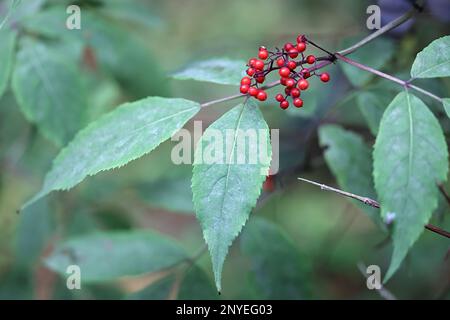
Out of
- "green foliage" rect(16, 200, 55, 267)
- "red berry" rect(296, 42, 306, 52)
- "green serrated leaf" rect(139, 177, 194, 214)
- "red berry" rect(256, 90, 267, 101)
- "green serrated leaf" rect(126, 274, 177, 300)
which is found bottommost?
"green serrated leaf" rect(126, 274, 177, 300)

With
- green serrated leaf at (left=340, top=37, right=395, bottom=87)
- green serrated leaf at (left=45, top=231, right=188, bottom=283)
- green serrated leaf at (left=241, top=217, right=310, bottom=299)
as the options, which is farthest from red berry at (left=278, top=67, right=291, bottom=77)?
green serrated leaf at (left=45, top=231, right=188, bottom=283)

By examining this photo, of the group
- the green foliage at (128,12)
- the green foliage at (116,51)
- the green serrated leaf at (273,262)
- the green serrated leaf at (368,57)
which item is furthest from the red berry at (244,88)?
the green foliage at (128,12)

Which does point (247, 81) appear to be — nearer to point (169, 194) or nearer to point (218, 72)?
point (218, 72)

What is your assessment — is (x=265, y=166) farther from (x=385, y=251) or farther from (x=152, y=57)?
(x=385, y=251)

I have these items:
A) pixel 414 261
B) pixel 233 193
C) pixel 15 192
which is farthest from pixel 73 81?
pixel 414 261

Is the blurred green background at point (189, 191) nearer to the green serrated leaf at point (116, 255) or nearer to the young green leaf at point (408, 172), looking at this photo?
the green serrated leaf at point (116, 255)

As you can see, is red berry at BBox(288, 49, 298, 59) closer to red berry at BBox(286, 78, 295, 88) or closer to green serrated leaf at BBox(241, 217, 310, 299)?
red berry at BBox(286, 78, 295, 88)
